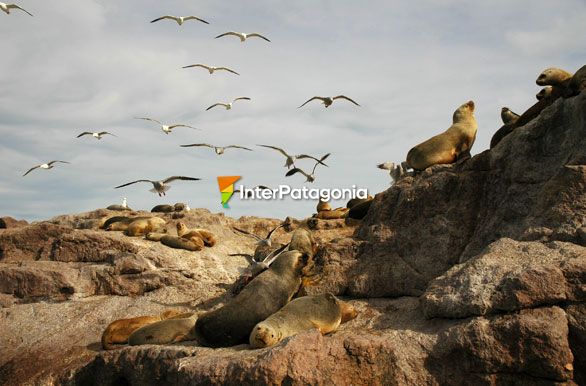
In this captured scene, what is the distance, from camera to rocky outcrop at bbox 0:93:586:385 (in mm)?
5883

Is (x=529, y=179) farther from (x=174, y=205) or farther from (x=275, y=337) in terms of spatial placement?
(x=174, y=205)

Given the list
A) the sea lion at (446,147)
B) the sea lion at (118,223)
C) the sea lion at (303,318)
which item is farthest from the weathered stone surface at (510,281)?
the sea lion at (118,223)

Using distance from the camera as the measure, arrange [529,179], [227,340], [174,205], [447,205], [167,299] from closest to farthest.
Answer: [227,340], [529,179], [447,205], [167,299], [174,205]

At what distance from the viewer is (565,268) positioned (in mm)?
6043

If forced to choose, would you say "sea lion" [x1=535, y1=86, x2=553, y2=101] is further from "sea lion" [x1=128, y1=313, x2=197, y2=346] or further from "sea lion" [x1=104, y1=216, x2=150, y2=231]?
"sea lion" [x1=104, y1=216, x2=150, y2=231]

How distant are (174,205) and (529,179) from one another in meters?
13.8

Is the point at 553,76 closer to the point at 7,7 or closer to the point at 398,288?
the point at 398,288

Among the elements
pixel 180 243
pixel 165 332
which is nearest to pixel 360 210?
pixel 180 243

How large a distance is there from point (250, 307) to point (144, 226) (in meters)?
7.00

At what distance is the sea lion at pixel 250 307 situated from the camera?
24.0 feet

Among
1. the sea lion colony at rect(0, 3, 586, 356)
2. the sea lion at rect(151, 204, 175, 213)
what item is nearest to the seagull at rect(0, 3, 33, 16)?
the sea lion at rect(151, 204, 175, 213)

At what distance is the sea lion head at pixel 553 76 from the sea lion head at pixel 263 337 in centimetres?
594

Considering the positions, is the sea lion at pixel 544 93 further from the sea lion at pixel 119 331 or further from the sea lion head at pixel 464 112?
the sea lion at pixel 119 331

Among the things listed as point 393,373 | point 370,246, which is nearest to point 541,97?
point 370,246
